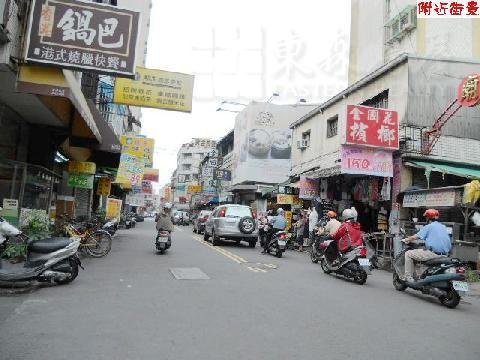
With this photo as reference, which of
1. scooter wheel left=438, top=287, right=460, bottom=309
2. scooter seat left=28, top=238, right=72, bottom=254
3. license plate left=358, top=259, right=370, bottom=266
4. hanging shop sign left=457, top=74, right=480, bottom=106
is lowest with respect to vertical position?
scooter wheel left=438, top=287, right=460, bottom=309

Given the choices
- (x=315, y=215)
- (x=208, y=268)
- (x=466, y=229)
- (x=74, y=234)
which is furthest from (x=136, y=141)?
(x=466, y=229)

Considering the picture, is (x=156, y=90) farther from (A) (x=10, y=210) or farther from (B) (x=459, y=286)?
(B) (x=459, y=286)

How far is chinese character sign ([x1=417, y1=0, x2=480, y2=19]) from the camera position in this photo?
1465cm

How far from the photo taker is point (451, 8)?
48.3 feet

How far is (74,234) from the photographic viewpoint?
1281cm

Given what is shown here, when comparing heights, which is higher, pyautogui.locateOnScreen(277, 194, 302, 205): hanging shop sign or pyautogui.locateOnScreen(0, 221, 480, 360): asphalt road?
pyautogui.locateOnScreen(277, 194, 302, 205): hanging shop sign

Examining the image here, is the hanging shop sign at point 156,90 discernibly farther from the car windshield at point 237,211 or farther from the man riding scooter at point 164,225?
the car windshield at point 237,211

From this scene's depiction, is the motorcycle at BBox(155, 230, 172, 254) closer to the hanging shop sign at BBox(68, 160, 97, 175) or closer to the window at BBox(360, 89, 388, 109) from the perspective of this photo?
the hanging shop sign at BBox(68, 160, 97, 175)

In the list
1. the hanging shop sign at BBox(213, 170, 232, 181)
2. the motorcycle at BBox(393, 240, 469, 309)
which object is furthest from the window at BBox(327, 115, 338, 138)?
the hanging shop sign at BBox(213, 170, 232, 181)

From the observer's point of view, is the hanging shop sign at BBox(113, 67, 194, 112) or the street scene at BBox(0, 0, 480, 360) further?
the hanging shop sign at BBox(113, 67, 194, 112)

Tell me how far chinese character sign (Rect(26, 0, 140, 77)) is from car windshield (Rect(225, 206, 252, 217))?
10780 millimetres

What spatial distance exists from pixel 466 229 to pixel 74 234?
11.4 metres

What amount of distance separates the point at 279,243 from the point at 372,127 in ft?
17.2

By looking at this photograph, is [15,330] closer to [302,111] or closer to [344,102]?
[344,102]
